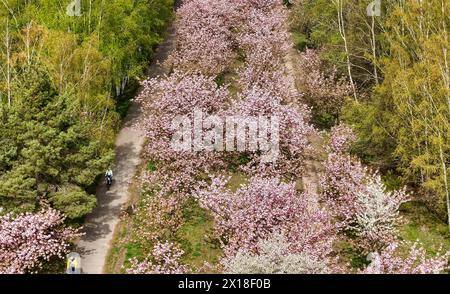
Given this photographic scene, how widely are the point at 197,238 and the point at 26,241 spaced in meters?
8.29

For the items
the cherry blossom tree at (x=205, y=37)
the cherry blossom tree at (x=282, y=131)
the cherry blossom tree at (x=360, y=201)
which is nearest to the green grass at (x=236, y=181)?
the cherry blossom tree at (x=282, y=131)

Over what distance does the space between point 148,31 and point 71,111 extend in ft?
51.5

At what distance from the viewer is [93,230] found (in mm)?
26688

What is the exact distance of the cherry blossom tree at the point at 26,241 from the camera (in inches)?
875

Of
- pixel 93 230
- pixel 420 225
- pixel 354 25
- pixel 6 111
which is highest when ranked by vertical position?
pixel 6 111

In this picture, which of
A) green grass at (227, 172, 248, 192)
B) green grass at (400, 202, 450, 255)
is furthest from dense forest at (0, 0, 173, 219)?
green grass at (400, 202, 450, 255)

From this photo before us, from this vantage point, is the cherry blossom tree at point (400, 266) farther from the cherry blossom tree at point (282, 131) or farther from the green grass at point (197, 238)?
the cherry blossom tree at point (282, 131)

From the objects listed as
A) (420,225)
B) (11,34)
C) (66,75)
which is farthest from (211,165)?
(11,34)

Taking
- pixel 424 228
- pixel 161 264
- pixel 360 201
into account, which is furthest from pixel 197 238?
pixel 424 228

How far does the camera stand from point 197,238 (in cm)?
2611

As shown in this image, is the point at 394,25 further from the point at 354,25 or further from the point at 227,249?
the point at 227,249

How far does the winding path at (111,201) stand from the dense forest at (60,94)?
112 cm

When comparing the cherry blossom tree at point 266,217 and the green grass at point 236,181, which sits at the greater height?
the cherry blossom tree at point 266,217

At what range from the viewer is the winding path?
985 inches
